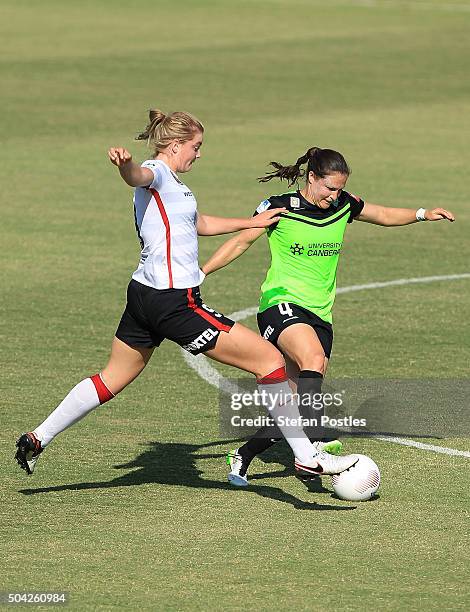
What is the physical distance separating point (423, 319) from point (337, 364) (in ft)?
7.14

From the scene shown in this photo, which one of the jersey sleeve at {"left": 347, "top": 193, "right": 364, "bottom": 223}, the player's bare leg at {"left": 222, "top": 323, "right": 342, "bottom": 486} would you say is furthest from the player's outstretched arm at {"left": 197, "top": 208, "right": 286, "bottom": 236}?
the jersey sleeve at {"left": 347, "top": 193, "right": 364, "bottom": 223}

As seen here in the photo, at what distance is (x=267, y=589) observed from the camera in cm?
799

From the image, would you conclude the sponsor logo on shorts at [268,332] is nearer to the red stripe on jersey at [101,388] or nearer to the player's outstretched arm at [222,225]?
the player's outstretched arm at [222,225]

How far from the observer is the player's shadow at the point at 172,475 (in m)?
9.86

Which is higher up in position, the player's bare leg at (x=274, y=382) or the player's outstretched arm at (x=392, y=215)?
the player's outstretched arm at (x=392, y=215)

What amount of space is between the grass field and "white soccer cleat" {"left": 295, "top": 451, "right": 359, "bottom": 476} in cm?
27

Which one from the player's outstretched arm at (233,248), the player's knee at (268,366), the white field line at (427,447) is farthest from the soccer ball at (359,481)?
the player's outstretched arm at (233,248)

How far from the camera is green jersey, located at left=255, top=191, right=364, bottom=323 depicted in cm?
1065

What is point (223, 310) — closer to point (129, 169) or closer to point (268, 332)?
point (268, 332)

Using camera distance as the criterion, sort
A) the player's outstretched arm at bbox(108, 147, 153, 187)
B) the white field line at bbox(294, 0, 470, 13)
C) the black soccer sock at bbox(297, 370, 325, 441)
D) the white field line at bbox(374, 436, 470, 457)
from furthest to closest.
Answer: the white field line at bbox(294, 0, 470, 13) → the white field line at bbox(374, 436, 470, 457) → the black soccer sock at bbox(297, 370, 325, 441) → the player's outstretched arm at bbox(108, 147, 153, 187)

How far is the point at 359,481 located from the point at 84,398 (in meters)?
1.84

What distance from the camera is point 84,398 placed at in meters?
9.77

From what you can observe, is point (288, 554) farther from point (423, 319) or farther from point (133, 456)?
point (423, 319)

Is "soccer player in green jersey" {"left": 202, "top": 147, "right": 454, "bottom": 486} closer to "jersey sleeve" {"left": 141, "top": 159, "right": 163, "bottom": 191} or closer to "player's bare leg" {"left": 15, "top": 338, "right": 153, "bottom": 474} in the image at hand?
"player's bare leg" {"left": 15, "top": 338, "right": 153, "bottom": 474}
